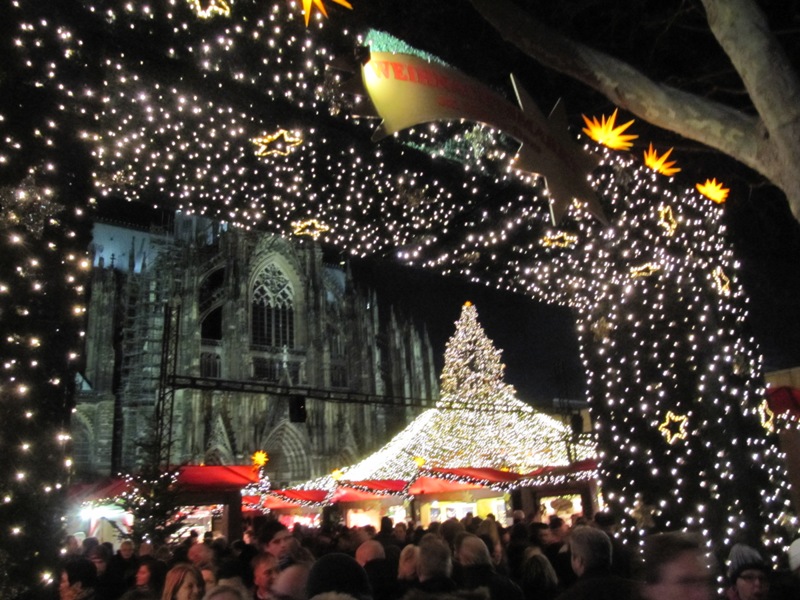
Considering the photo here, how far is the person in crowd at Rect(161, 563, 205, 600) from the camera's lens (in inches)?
136

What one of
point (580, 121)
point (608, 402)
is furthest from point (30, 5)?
point (608, 402)

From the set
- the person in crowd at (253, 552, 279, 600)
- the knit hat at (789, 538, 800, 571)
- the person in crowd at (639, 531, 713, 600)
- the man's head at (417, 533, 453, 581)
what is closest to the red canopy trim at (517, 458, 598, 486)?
the knit hat at (789, 538, 800, 571)

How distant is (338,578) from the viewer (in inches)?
98.3

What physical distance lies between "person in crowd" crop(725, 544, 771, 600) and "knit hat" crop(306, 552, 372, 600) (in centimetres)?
212

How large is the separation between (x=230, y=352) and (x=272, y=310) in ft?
14.3

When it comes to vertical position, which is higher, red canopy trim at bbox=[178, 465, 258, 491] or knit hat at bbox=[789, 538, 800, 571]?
red canopy trim at bbox=[178, 465, 258, 491]

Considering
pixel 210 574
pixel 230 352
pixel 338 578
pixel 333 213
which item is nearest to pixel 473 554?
pixel 338 578

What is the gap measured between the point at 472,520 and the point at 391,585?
403 cm

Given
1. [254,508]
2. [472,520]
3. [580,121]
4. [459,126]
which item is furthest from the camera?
[254,508]

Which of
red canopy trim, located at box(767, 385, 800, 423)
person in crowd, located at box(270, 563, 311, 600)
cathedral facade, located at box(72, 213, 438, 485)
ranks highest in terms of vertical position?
cathedral facade, located at box(72, 213, 438, 485)

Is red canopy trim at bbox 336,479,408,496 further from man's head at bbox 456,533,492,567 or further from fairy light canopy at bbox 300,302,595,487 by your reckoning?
man's head at bbox 456,533,492,567

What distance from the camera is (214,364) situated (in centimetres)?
3419

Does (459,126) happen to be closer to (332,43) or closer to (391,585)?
(332,43)

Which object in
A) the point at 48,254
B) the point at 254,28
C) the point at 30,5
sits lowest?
the point at 48,254
